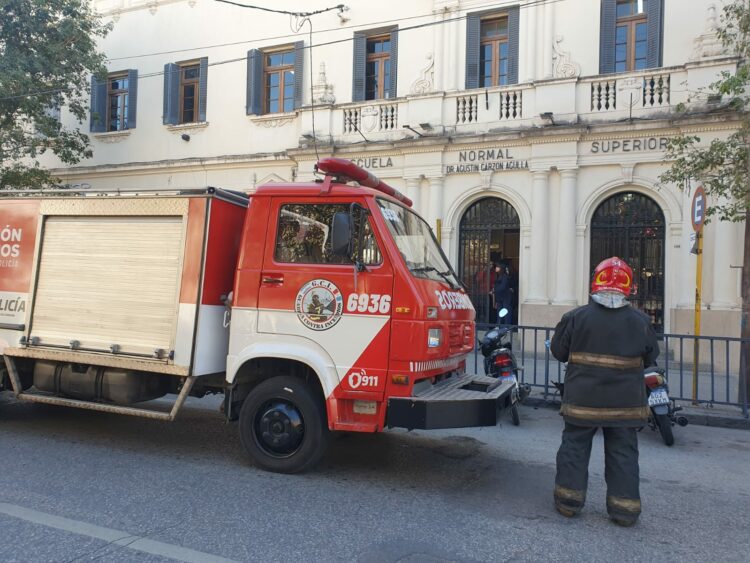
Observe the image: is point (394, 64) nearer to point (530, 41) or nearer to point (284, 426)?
point (530, 41)

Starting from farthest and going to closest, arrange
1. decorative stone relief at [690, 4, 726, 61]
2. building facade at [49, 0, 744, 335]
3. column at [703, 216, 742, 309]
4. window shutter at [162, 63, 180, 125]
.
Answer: window shutter at [162, 63, 180, 125]
building facade at [49, 0, 744, 335]
decorative stone relief at [690, 4, 726, 61]
column at [703, 216, 742, 309]

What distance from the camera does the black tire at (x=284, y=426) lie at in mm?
5074

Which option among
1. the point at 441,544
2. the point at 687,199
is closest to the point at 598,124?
the point at 687,199

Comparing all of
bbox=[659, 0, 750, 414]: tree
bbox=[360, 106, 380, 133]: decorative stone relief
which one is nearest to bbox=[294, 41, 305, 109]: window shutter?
bbox=[360, 106, 380, 133]: decorative stone relief

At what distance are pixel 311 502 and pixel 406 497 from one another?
2.43 feet

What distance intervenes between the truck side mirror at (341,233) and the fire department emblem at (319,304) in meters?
0.35

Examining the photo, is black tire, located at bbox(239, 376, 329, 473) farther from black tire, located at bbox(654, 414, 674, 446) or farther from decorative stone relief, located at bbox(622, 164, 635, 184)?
decorative stone relief, located at bbox(622, 164, 635, 184)

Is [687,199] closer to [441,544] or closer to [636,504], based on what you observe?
[636,504]

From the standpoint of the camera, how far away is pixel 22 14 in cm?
1415

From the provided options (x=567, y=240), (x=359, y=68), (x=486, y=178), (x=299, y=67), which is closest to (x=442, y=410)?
(x=567, y=240)

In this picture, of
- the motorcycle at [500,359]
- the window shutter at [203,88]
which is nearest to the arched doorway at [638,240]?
the motorcycle at [500,359]

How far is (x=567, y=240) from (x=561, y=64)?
3697 mm

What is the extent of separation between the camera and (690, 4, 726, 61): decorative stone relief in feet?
38.5

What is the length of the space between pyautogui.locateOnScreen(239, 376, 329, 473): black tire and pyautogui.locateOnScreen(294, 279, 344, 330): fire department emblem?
1.81ft
